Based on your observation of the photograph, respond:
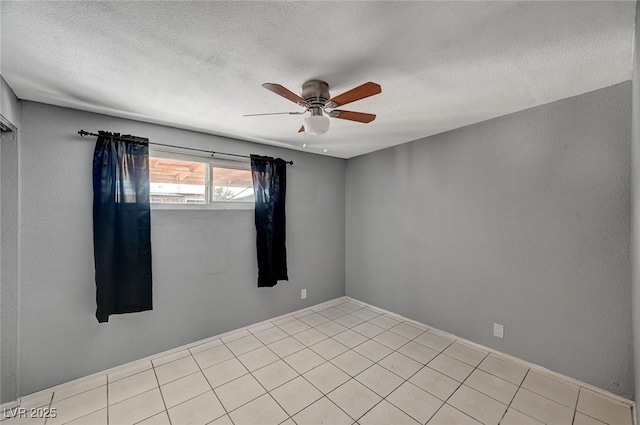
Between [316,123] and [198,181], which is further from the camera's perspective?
[198,181]

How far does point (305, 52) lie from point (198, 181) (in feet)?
6.52

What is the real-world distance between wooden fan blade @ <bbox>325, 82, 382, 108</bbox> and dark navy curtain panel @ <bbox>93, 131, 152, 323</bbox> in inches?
75.8

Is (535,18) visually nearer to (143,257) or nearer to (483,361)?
(483,361)

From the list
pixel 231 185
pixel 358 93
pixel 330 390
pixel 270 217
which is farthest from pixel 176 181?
pixel 330 390

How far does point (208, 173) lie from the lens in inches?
116

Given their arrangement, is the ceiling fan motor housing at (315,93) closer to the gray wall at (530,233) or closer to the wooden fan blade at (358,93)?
the wooden fan blade at (358,93)

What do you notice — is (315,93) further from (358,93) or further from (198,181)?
(198,181)

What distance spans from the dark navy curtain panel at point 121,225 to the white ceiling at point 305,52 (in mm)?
367

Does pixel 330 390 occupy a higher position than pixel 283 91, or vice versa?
pixel 283 91

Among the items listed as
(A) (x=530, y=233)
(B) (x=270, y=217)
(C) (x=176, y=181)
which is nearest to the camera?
(A) (x=530, y=233)

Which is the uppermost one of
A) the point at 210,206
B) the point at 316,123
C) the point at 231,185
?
the point at 316,123

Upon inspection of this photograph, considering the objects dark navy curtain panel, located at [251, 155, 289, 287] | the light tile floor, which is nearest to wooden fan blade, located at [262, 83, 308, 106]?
dark navy curtain panel, located at [251, 155, 289, 287]

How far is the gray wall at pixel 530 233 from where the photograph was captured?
1958 mm

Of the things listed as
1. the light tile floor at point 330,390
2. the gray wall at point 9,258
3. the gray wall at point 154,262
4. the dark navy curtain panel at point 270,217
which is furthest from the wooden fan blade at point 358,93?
the gray wall at point 9,258
